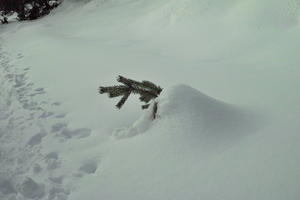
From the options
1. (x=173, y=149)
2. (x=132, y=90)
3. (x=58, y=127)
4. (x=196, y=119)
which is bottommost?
(x=58, y=127)

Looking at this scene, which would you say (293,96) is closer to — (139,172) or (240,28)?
(139,172)

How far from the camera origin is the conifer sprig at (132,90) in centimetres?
345

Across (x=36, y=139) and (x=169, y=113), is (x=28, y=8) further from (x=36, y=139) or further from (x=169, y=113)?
(x=169, y=113)

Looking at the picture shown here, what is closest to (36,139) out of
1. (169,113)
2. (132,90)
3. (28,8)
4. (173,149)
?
(132,90)

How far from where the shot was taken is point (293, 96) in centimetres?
347

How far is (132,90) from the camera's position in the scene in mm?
3512

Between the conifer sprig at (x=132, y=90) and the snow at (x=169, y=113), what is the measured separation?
28cm

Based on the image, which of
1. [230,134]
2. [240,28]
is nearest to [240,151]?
[230,134]

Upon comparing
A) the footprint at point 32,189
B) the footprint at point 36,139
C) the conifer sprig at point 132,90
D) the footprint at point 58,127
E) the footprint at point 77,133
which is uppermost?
the conifer sprig at point 132,90

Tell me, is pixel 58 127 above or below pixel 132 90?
below

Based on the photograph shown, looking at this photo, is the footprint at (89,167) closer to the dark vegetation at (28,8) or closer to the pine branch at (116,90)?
the pine branch at (116,90)

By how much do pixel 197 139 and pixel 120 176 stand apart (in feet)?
2.00

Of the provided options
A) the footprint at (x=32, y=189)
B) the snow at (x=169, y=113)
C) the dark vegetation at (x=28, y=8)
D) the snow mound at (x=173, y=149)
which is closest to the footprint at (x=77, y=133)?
the snow at (x=169, y=113)

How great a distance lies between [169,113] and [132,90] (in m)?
0.49
